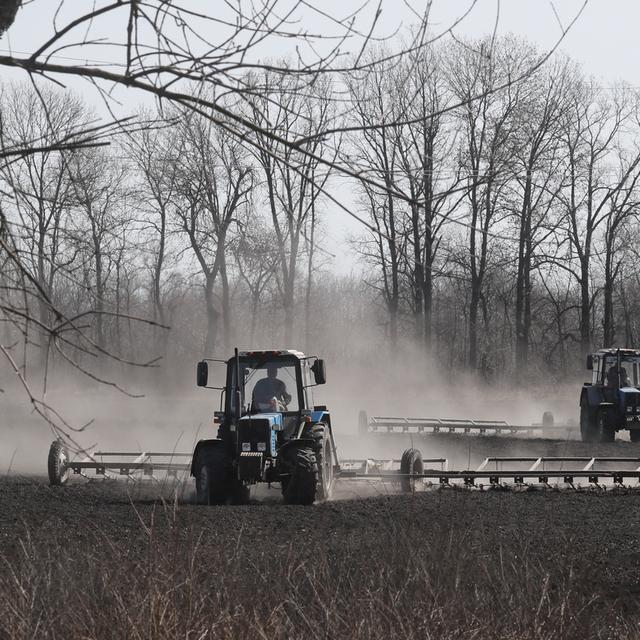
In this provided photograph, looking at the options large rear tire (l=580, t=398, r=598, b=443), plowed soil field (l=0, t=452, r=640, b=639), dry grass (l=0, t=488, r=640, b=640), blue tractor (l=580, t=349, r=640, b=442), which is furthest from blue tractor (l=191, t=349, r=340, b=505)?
→ large rear tire (l=580, t=398, r=598, b=443)

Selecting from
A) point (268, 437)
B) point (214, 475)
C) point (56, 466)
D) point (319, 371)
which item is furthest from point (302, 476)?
point (56, 466)

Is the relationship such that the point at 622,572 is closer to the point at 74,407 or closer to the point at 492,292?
the point at 74,407

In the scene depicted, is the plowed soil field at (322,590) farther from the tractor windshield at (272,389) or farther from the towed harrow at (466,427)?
the towed harrow at (466,427)

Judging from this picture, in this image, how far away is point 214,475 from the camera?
51.0ft

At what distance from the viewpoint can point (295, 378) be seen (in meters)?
16.2

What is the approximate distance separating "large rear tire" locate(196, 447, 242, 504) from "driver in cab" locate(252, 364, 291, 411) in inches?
36.8

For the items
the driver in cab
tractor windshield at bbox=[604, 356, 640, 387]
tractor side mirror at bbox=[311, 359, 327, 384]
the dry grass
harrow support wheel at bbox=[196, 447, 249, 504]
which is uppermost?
tractor windshield at bbox=[604, 356, 640, 387]

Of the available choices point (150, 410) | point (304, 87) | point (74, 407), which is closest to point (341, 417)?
point (150, 410)

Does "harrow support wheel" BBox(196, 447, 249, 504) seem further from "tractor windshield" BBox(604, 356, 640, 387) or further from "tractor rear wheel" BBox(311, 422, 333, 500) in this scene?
"tractor windshield" BBox(604, 356, 640, 387)

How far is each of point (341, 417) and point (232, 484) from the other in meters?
25.9

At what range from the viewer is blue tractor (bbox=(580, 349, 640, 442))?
28.0m

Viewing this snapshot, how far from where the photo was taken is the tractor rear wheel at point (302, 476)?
14992mm

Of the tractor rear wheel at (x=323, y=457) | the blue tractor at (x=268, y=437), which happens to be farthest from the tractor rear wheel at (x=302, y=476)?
the tractor rear wheel at (x=323, y=457)

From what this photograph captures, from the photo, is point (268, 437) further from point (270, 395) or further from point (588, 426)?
point (588, 426)
